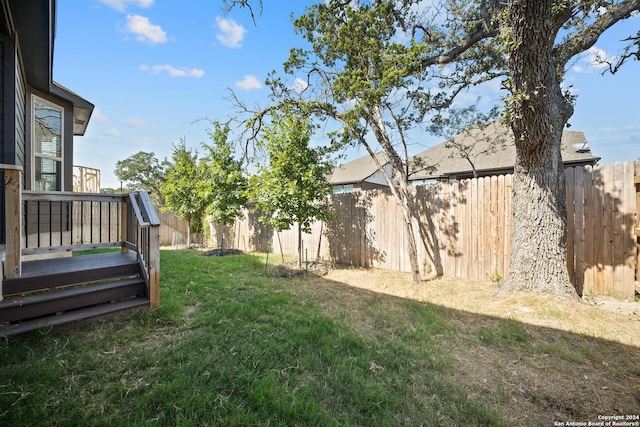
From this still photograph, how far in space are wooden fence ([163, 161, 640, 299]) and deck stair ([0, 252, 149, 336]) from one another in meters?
4.66

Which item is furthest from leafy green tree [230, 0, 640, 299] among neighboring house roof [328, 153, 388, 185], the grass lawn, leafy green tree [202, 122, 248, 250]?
neighboring house roof [328, 153, 388, 185]

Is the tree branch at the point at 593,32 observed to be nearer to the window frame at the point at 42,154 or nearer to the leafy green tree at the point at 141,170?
the window frame at the point at 42,154

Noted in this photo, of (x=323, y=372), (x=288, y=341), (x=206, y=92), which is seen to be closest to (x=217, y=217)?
(x=206, y=92)

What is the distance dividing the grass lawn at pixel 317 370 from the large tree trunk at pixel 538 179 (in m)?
0.49

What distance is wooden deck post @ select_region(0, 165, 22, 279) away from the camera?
2.61m

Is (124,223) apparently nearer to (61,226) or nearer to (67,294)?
(61,226)

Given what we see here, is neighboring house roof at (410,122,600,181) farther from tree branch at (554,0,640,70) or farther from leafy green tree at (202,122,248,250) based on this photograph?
leafy green tree at (202,122,248,250)

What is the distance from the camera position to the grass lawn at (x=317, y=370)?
1741 mm

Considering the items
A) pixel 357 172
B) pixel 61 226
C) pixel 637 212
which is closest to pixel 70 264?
pixel 61 226

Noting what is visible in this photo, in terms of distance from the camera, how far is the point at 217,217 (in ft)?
28.5

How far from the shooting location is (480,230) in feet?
16.4

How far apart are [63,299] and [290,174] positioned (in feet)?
13.1

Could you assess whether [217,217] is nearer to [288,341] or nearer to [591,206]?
[288,341]

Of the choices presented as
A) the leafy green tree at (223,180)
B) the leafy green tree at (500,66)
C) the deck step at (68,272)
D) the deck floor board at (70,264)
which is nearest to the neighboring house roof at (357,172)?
the leafy green tree at (223,180)
